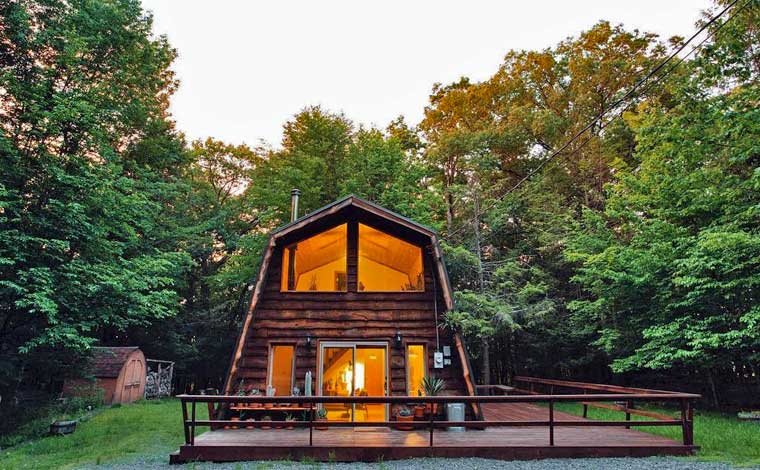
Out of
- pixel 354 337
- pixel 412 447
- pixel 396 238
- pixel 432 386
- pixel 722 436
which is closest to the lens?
pixel 412 447

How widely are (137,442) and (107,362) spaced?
30.7 ft

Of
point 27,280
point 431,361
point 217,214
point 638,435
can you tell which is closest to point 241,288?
point 217,214

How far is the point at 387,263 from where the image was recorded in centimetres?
969

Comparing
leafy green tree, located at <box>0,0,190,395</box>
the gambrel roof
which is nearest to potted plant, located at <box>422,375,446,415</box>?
the gambrel roof

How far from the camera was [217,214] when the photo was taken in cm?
2231

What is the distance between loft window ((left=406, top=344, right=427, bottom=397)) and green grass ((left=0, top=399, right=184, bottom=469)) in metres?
4.31

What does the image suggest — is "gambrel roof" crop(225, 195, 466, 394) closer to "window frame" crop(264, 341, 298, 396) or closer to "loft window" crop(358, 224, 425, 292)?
"loft window" crop(358, 224, 425, 292)

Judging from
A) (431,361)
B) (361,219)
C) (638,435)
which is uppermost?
(361,219)

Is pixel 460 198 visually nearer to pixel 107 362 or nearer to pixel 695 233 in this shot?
pixel 695 233

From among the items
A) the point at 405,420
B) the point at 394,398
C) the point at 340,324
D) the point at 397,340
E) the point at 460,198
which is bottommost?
the point at 405,420

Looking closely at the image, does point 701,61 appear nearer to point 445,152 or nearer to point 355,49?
point 445,152

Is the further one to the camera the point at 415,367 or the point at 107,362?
the point at 107,362

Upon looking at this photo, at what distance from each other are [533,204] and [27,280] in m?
16.3

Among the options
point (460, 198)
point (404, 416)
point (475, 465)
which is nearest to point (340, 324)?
point (404, 416)
